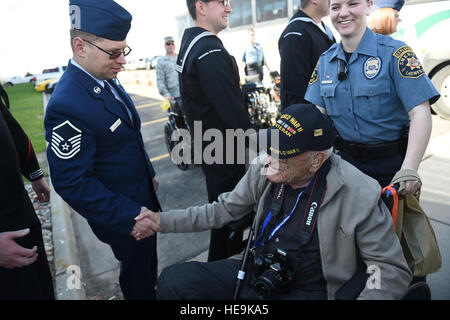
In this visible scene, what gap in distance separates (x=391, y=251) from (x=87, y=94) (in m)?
1.73

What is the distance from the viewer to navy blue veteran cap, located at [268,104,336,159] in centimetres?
160

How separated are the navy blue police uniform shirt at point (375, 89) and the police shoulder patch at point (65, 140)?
1.52 meters

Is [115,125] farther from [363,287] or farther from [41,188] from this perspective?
[363,287]

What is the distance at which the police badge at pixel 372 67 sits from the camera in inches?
74.8

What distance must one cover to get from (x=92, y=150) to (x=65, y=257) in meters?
2.11

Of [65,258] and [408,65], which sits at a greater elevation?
[408,65]

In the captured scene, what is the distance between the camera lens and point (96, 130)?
1.77 meters

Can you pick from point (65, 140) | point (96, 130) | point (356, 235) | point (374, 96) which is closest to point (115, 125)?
point (96, 130)

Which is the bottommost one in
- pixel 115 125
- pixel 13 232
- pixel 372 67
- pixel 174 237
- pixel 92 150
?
pixel 174 237

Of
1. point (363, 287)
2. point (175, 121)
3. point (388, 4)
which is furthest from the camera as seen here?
point (175, 121)

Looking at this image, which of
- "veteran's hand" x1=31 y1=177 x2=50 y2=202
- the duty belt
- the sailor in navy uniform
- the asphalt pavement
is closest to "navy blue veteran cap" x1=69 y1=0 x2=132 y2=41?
the sailor in navy uniform

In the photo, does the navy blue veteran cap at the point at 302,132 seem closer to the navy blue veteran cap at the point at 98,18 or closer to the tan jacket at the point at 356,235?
the tan jacket at the point at 356,235
